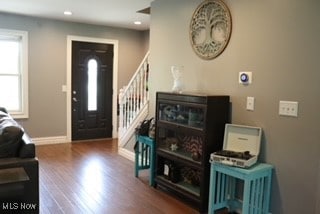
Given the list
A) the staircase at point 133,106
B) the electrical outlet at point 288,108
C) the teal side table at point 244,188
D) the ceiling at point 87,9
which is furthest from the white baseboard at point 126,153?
the electrical outlet at point 288,108

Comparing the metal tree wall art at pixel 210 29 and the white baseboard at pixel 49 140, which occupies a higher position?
the metal tree wall art at pixel 210 29

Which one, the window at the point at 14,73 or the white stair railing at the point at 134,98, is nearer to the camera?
the white stair railing at the point at 134,98

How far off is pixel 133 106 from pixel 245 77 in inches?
94.2

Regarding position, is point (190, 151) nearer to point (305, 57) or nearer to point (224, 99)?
point (224, 99)

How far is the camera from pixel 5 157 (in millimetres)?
2574

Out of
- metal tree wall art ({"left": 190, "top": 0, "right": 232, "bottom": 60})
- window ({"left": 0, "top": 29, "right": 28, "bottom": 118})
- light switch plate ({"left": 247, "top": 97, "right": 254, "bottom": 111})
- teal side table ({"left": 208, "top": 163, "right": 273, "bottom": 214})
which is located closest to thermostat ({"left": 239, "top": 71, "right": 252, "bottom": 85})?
light switch plate ({"left": 247, "top": 97, "right": 254, "bottom": 111})

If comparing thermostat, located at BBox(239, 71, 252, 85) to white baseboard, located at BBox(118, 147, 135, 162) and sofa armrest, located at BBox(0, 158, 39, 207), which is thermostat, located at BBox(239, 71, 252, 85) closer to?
sofa armrest, located at BBox(0, 158, 39, 207)

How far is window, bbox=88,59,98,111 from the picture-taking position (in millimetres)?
6318

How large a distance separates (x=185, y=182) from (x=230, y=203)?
602 mm

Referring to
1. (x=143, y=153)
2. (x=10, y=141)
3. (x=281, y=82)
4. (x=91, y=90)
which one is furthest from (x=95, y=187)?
(x=91, y=90)

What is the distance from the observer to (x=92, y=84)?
6379 mm

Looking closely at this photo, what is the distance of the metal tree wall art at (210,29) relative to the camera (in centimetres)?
317

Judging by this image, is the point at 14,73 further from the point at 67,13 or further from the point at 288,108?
the point at 288,108

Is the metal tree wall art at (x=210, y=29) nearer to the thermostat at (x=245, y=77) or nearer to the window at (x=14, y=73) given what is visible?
the thermostat at (x=245, y=77)
